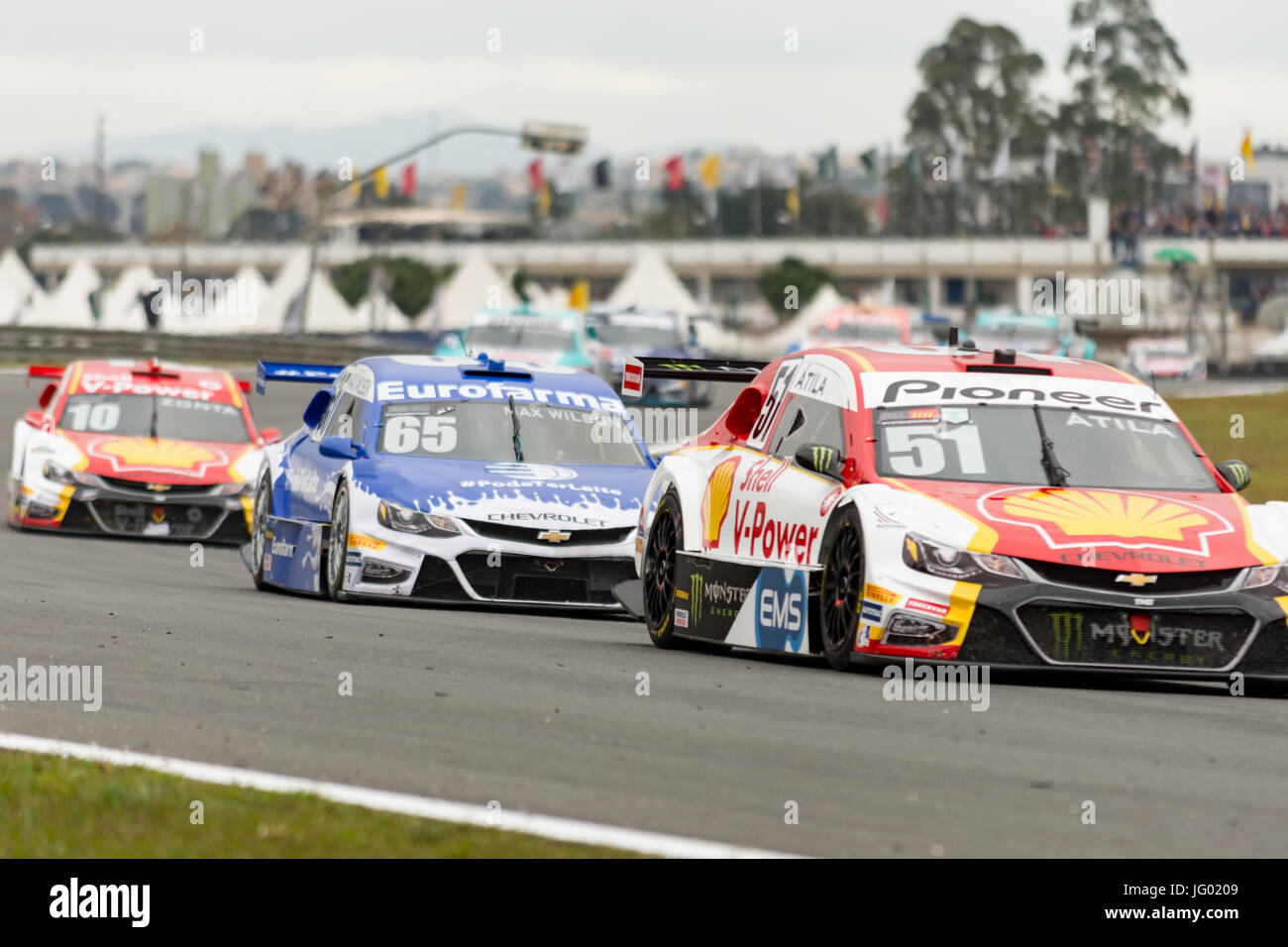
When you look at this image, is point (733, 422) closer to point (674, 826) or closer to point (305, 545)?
point (305, 545)

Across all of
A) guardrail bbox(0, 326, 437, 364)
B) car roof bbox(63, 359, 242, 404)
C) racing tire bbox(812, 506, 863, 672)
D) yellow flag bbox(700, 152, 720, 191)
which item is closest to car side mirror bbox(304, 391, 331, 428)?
car roof bbox(63, 359, 242, 404)

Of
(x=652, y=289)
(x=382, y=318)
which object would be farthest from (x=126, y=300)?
(x=652, y=289)

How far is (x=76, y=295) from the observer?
92.8 m

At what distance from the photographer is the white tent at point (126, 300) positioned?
93188 mm

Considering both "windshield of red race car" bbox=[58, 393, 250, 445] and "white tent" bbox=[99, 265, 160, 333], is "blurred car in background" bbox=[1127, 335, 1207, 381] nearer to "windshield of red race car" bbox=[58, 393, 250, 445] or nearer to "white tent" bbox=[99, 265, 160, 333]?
"white tent" bbox=[99, 265, 160, 333]

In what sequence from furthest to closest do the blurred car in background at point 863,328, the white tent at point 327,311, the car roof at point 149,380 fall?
the white tent at point 327,311 → the blurred car in background at point 863,328 → the car roof at point 149,380

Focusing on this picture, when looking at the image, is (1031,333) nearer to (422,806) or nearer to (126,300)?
(422,806)

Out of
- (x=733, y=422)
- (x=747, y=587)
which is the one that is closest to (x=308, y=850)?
(x=747, y=587)

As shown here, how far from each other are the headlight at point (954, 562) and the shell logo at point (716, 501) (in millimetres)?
1949

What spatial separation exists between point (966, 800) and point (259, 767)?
6.95 feet

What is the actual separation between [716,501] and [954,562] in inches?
86.6

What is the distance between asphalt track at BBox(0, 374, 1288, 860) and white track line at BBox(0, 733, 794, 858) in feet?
0.37

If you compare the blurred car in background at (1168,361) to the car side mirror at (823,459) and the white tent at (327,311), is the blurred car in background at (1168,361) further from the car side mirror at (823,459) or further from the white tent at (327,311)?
the car side mirror at (823,459)

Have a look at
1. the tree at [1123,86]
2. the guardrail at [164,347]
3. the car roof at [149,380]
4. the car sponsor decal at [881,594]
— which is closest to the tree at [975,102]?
the tree at [1123,86]
